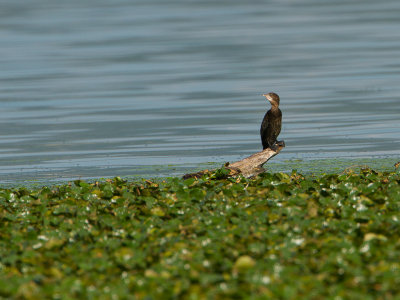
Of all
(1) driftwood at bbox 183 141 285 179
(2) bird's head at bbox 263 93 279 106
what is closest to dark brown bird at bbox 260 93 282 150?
(2) bird's head at bbox 263 93 279 106

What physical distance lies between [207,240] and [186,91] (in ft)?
83.6

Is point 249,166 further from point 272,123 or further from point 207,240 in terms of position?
point 207,240

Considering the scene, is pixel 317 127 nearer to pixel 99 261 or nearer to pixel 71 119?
pixel 71 119

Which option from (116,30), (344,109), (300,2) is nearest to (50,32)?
(116,30)

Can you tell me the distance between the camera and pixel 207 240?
9.23 meters

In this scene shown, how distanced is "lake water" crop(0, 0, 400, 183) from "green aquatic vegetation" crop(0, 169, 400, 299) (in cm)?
760

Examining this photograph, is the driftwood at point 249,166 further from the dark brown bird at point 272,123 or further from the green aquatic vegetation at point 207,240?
the green aquatic vegetation at point 207,240

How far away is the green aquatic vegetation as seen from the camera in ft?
24.6

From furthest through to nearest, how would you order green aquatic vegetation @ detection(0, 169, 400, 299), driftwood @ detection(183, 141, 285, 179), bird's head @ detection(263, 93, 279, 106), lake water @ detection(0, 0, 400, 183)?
lake water @ detection(0, 0, 400, 183)
bird's head @ detection(263, 93, 279, 106)
driftwood @ detection(183, 141, 285, 179)
green aquatic vegetation @ detection(0, 169, 400, 299)

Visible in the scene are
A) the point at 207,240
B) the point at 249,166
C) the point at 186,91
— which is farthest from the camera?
the point at 186,91

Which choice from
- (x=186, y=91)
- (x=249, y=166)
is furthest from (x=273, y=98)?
(x=186, y=91)

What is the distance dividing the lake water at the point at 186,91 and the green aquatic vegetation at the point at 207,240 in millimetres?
7604

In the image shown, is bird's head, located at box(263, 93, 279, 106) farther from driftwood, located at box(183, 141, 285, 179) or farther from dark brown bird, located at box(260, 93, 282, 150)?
driftwood, located at box(183, 141, 285, 179)

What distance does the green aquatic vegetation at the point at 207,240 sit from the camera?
7484mm
